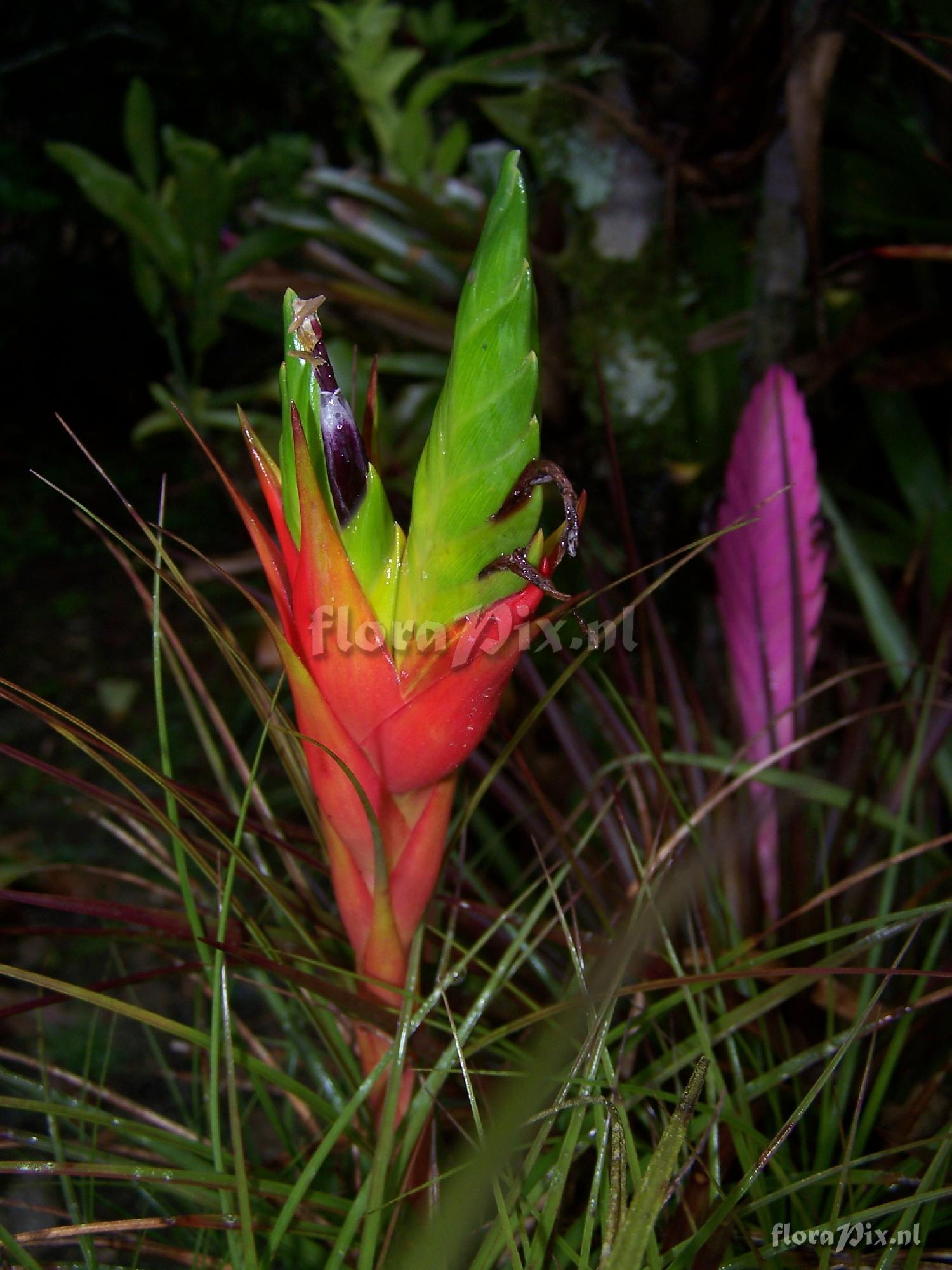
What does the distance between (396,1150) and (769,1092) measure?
0.19m

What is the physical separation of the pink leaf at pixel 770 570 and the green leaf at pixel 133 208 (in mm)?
1147

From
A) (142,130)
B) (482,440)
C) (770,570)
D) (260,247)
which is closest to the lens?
(482,440)

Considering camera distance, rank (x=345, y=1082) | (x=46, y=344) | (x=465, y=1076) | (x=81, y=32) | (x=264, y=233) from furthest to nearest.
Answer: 1. (x=46, y=344)
2. (x=81, y=32)
3. (x=264, y=233)
4. (x=345, y=1082)
5. (x=465, y=1076)

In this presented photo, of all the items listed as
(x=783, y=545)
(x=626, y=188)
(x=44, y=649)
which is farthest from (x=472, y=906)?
(x=44, y=649)

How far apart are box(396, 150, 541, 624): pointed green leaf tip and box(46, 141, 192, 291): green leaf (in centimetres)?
126

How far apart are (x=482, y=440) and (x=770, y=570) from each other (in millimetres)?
293

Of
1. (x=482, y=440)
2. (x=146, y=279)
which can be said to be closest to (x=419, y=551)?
(x=482, y=440)

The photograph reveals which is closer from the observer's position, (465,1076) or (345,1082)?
(465,1076)

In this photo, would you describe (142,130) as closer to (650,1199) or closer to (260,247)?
(260,247)

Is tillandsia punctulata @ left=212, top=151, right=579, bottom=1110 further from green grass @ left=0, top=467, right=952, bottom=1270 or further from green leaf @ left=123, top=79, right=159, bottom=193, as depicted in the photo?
green leaf @ left=123, top=79, right=159, bottom=193

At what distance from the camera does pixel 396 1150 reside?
41cm

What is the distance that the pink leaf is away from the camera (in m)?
0.50

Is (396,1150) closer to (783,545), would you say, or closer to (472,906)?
(472,906)

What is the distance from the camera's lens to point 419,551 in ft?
0.98
